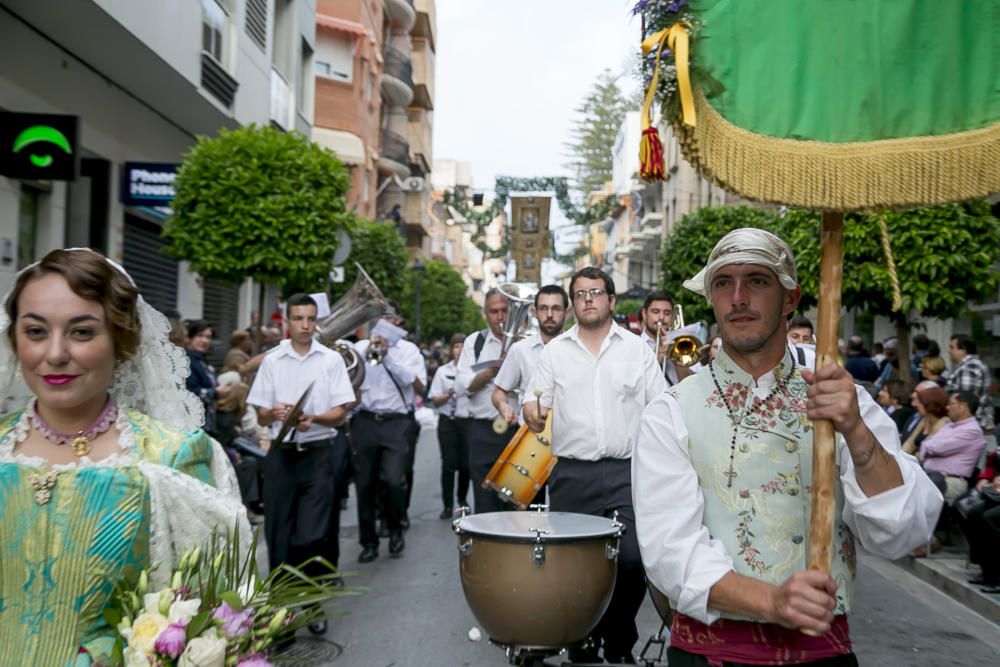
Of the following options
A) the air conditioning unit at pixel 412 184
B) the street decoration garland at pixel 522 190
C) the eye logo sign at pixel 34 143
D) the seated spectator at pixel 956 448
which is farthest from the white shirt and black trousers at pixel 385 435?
the air conditioning unit at pixel 412 184

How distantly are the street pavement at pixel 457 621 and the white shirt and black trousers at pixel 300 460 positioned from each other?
581 mm

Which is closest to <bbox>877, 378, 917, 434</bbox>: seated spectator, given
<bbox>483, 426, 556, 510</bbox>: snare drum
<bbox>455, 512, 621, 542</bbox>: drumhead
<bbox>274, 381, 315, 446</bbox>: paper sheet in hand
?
<bbox>483, 426, 556, 510</bbox>: snare drum

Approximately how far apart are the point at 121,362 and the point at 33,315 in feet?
0.99

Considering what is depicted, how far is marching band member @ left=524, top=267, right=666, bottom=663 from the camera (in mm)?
5766

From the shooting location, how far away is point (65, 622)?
2.76m

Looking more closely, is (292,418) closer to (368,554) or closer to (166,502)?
(368,554)

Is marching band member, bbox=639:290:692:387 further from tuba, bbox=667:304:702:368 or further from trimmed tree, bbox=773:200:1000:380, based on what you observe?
trimmed tree, bbox=773:200:1000:380

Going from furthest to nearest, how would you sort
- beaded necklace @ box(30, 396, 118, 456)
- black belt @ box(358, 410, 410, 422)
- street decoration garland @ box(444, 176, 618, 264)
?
street decoration garland @ box(444, 176, 618, 264)
black belt @ box(358, 410, 410, 422)
beaded necklace @ box(30, 396, 118, 456)

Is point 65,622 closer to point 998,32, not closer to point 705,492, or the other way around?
point 705,492

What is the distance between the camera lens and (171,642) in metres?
2.55

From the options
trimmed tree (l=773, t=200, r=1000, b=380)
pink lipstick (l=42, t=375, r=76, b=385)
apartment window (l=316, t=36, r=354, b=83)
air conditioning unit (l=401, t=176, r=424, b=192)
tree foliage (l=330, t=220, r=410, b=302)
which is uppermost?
apartment window (l=316, t=36, r=354, b=83)

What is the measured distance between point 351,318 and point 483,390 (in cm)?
138

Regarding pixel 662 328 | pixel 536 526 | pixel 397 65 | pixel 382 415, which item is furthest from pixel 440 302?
pixel 536 526

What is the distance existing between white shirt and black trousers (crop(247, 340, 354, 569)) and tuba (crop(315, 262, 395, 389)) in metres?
1.82
